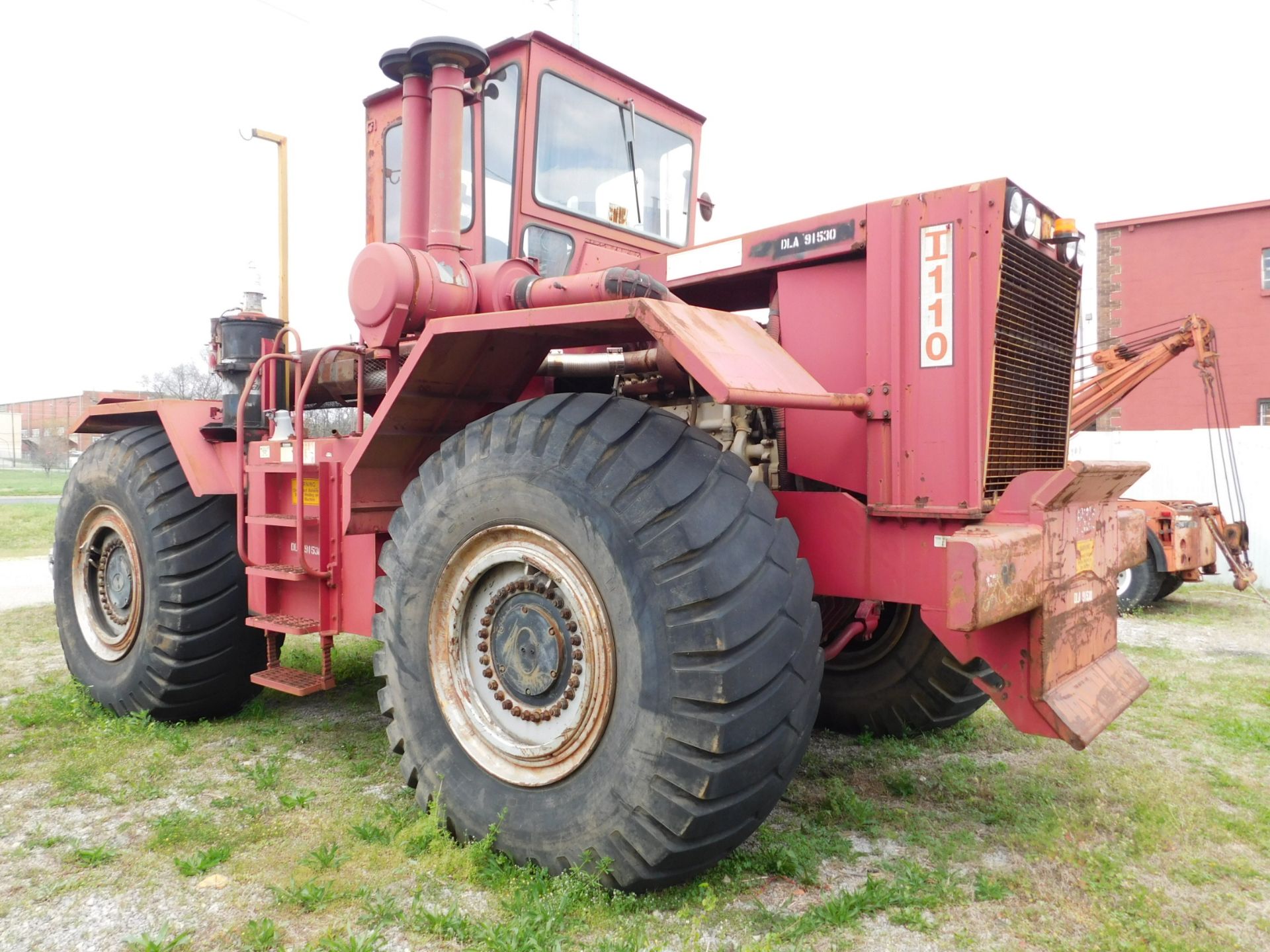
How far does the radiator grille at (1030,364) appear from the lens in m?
2.98

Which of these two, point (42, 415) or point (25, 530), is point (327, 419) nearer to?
point (25, 530)

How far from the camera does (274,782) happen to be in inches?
148

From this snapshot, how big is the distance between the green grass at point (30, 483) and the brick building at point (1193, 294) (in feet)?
84.8

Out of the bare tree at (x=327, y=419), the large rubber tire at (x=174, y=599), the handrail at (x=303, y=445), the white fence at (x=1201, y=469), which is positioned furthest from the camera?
the white fence at (x=1201, y=469)

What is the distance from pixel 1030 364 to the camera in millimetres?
3201

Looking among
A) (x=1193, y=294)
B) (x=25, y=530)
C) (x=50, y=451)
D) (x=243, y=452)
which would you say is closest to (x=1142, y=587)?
(x=243, y=452)

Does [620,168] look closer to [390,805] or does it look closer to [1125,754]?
[390,805]

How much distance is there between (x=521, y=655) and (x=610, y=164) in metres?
2.75

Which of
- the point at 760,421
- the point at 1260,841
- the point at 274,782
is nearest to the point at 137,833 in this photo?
the point at 274,782

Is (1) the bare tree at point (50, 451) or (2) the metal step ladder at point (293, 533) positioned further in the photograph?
(1) the bare tree at point (50, 451)

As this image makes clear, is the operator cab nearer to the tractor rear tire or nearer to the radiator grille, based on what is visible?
the radiator grille

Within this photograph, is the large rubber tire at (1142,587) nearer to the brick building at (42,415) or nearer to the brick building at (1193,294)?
the brick building at (1193,294)

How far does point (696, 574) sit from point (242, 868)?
6.24 ft

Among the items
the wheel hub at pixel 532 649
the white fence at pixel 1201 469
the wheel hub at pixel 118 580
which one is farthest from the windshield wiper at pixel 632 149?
the white fence at pixel 1201 469
